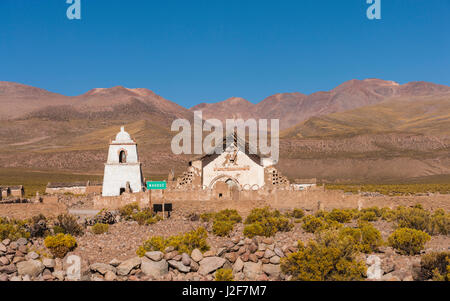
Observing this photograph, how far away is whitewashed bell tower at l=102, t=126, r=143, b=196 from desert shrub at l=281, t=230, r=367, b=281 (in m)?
20.7

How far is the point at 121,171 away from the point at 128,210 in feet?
24.3

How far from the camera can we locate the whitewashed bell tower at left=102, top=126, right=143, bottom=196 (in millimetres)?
31656

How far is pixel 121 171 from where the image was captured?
3183cm

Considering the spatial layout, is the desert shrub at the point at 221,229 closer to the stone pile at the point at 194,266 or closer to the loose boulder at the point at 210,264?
the stone pile at the point at 194,266

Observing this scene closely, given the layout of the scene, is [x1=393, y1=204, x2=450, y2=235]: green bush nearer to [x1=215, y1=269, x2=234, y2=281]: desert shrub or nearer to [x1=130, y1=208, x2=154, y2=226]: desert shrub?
→ [x1=215, y1=269, x2=234, y2=281]: desert shrub

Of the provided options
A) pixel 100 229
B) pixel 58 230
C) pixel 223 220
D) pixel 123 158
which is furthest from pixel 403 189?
pixel 58 230

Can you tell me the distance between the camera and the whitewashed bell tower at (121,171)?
3166 cm

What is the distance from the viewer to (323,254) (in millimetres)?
11922

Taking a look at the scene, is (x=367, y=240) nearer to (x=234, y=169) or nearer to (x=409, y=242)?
(x=409, y=242)

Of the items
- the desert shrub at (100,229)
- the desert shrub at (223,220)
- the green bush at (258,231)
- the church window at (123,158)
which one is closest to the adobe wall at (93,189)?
the church window at (123,158)

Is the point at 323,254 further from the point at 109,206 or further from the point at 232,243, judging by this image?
the point at 109,206

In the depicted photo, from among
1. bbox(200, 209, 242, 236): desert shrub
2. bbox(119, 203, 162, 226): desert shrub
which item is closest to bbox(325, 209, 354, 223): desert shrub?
bbox(200, 209, 242, 236): desert shrub

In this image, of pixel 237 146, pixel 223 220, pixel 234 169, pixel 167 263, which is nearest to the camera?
pixel 167 263
